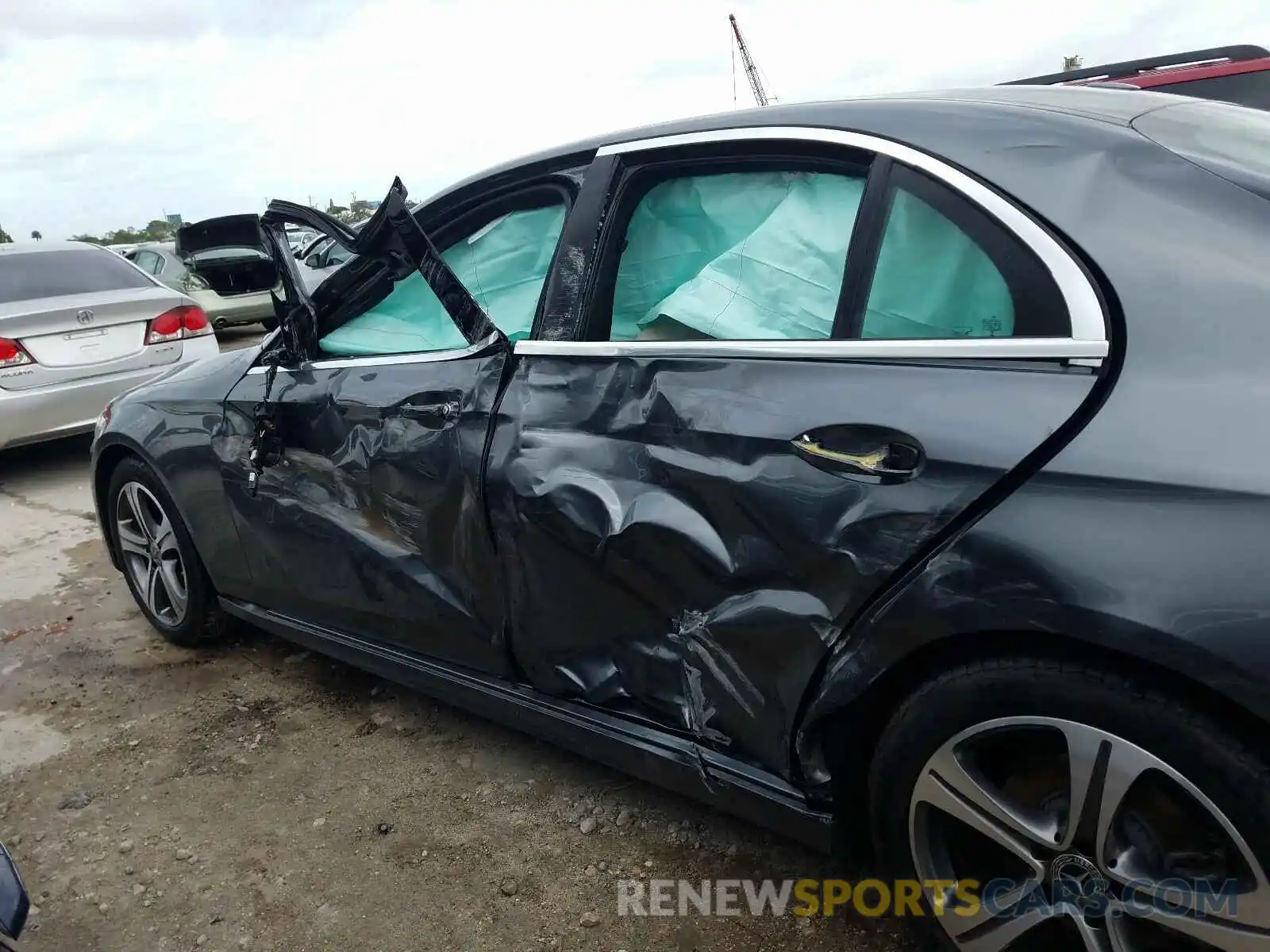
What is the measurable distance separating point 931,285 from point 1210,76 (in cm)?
357

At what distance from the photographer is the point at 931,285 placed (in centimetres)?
170

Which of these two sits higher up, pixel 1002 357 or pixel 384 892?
pixel 1002 357

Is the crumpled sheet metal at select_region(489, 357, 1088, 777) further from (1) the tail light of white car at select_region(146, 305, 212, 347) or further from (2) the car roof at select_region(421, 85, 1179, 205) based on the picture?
(1) the tail light of white car at select_region(146, 305, 212, 347)

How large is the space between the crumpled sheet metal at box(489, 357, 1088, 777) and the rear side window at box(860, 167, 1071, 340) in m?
0.11

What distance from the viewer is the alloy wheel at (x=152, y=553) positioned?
3.47m

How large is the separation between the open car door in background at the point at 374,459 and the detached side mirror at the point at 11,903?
1016 millimetres

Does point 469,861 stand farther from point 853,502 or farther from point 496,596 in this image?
point 853,502

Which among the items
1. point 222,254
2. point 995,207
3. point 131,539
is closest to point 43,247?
point 131,539

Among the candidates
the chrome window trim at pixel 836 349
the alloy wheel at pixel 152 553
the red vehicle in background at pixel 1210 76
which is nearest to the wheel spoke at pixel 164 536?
the alloy wheel at pixel 152 553

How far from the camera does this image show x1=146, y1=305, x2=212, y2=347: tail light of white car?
246 inches

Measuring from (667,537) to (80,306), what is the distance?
5441 mm

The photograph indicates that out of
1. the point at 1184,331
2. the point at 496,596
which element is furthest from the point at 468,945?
the point at 1184,331

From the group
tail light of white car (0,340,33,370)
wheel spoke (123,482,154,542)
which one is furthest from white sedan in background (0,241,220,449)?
wheel spoke (123,482,154,542)

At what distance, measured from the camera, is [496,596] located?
2.30 m
